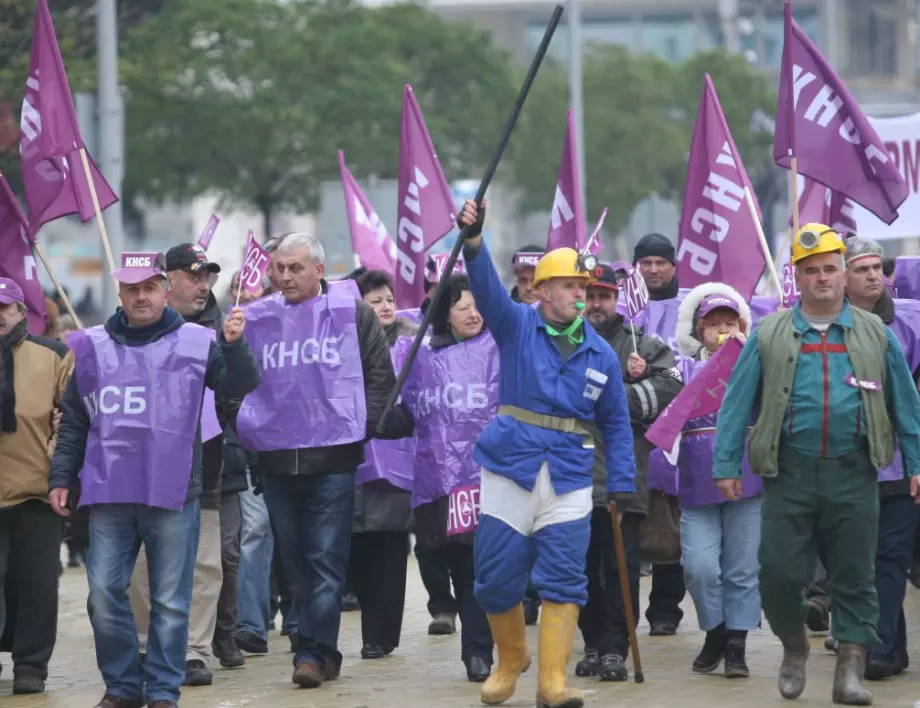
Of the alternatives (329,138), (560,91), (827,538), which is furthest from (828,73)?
(560,91)

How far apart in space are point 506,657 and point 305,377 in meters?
1.69

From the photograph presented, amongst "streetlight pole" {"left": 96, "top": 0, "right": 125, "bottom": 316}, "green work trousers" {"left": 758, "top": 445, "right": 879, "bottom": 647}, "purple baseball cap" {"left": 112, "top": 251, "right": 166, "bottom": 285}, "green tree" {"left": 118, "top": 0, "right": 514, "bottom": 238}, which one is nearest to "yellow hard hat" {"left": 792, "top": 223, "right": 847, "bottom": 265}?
"green work trousers" {"left": 758, "top": 445, "right": 879, "bottom": 647}

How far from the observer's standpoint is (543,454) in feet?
29.3

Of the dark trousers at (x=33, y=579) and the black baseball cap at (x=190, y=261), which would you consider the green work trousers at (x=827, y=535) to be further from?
the dark trousers at (x=33, y=579)

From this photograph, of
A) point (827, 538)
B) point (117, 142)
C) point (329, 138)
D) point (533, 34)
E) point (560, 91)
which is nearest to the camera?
point (827, 538)

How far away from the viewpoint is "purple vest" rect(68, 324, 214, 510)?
9023mm

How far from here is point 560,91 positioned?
55.1 metres

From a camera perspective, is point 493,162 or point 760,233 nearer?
point 493,162

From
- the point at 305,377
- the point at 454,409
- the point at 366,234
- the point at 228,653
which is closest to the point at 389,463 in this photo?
the point at 228,653

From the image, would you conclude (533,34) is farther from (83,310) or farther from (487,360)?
(487,360)

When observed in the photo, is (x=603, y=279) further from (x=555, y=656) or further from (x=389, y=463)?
(x=555, y=656)

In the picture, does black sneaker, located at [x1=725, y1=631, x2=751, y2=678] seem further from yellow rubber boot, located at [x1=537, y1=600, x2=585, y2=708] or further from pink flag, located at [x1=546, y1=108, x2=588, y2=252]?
pink flag, located at [x1=546, y1=108, x2=588, y2=252]

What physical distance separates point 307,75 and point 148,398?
3150 cm

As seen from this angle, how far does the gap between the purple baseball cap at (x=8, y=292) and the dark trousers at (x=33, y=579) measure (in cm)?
93
